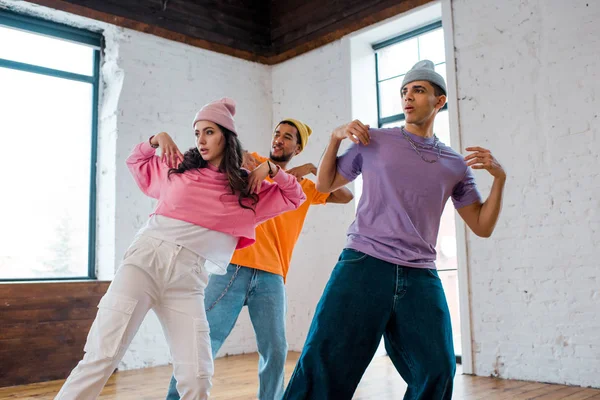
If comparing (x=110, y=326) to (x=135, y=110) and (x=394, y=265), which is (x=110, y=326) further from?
(x=135, y=110)

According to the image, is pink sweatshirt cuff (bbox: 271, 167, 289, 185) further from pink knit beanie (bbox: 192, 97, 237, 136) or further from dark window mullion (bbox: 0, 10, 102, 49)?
dark window mullion (bbox: 0, 10, 102, 49)

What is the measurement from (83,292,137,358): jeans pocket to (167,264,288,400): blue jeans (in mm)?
588

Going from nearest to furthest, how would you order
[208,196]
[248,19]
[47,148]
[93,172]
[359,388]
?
1. [208,196]
2. [359,388]
3. [47,148]
4. [93,172]
5. [248,19]

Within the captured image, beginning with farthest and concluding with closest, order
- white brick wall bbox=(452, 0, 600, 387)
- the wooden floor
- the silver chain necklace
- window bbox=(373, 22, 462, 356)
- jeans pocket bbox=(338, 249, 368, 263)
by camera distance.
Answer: window bbox=(373, 22, 462, 356) < white brick wall bbox=(452, 0, 600, 387) < the wooden floor < the silver chain necklace < jeans pocket bbox=(338, 249, 368, 263)

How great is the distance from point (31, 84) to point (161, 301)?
3347 mm

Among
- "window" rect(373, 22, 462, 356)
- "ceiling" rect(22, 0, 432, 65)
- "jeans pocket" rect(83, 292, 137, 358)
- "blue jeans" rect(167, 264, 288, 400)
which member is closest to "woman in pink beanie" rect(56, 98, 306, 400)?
"jeans pocket" rect(83, 292, 137, 358)

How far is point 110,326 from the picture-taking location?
193cm

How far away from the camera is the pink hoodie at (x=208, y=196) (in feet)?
7.24

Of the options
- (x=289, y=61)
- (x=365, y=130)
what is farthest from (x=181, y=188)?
(x=289, y=61)

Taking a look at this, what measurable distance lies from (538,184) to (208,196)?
2.50 metres

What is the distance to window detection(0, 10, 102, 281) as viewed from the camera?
452cm

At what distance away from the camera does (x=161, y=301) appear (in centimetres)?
208

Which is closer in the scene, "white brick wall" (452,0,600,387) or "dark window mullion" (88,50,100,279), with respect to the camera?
"white brick wall" (452,0,600,387)

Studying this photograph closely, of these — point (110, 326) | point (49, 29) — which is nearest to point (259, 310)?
point (110, 326)
